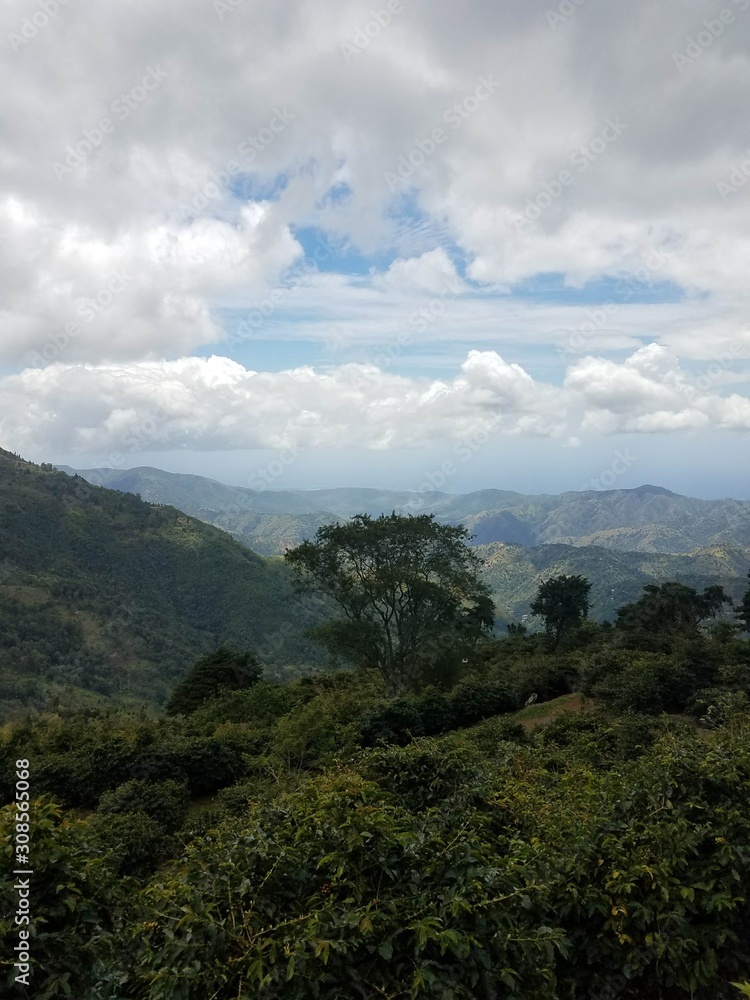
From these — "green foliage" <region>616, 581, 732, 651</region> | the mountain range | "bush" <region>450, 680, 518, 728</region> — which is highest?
"green foliage" <region>616, 581, 732, 651</region>

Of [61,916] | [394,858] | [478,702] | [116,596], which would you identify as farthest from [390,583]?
[116,596]

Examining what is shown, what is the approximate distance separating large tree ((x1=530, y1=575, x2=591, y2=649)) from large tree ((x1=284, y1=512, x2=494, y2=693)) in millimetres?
15366

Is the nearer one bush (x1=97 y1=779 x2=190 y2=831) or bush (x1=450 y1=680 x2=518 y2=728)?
bush (x1=97 y1=779 x2=190 y2=831)

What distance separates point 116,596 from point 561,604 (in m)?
110

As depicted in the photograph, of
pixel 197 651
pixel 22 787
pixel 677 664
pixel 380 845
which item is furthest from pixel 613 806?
pixel 197 651

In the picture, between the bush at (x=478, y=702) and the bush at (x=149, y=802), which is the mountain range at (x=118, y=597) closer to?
the bush at (x=478, y=702)

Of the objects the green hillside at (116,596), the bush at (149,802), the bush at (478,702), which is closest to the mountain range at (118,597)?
the green hillside at (116,596)

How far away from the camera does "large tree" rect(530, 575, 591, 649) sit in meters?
39.8

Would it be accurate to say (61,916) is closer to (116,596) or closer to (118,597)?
(118,597)

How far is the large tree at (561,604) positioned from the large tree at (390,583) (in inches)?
605

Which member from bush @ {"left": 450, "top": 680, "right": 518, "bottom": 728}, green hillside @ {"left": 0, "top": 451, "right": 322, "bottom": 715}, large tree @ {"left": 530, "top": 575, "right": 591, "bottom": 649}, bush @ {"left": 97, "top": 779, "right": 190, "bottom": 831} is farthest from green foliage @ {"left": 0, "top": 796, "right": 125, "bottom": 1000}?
green hillside @ {"left": 0, "top": 451, "right": 322, "bottom": 715}

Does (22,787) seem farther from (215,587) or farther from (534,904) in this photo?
(215,587)

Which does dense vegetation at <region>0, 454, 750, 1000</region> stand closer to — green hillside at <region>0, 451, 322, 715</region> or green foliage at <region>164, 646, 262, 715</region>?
green foliage at <region>164, 646, 262, 715</region>

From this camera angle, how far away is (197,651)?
115 m
